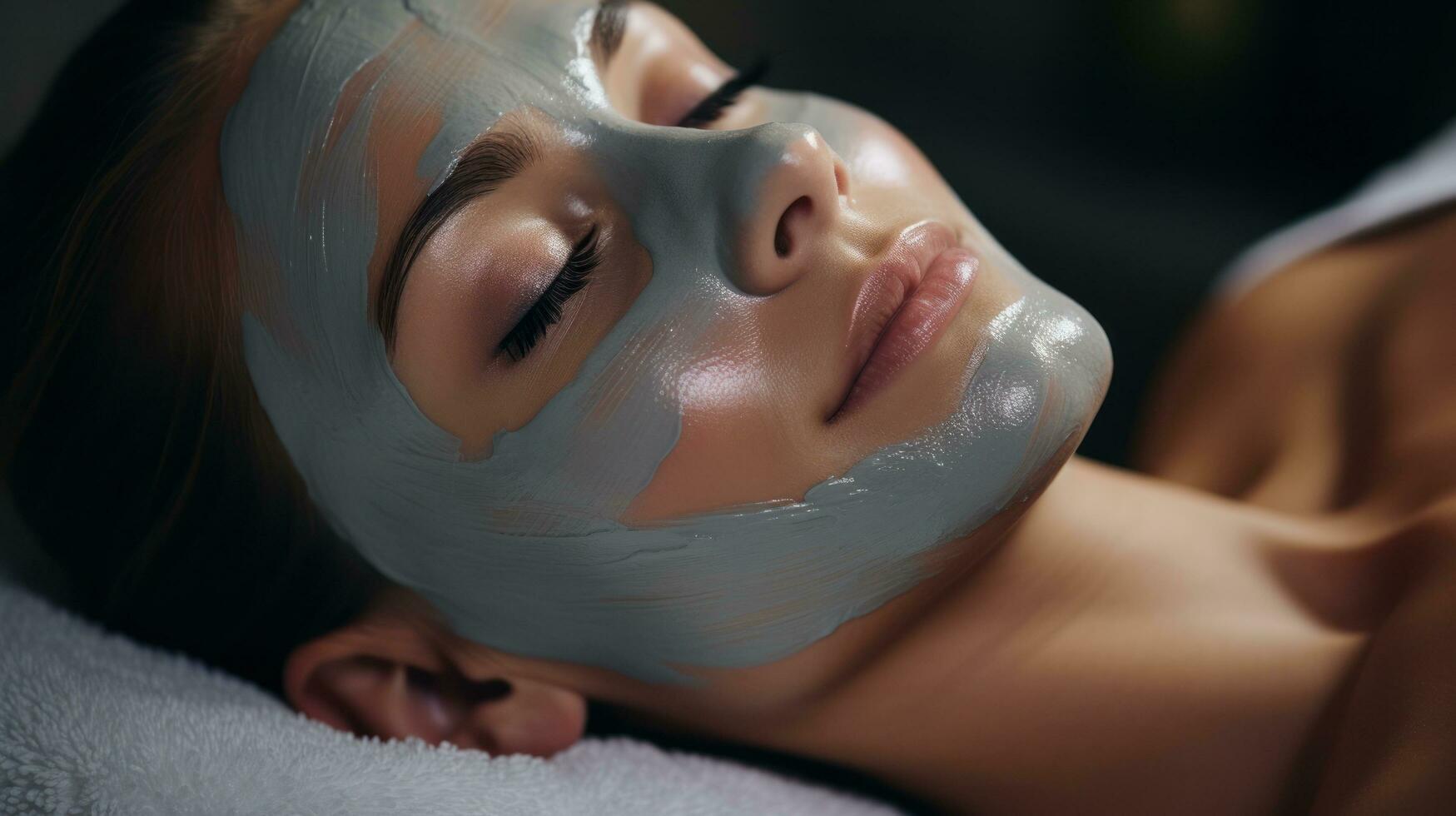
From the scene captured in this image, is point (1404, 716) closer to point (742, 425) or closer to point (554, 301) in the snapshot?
point (742, 425)

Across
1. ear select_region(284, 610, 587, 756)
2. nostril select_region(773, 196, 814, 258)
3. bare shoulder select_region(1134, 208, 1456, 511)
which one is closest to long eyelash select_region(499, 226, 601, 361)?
nostril select_region(773, 196, 814, 258)

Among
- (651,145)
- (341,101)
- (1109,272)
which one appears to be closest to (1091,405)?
(651,145)

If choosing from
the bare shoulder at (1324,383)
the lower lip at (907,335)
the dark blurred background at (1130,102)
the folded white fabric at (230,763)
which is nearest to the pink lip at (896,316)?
the lower lip at (907,335)

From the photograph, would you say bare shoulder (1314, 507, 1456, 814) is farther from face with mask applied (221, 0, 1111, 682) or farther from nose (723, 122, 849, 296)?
nose (723, 122, 849, 296)

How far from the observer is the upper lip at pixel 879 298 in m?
0.71

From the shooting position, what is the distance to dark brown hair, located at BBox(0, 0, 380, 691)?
0.76 metres

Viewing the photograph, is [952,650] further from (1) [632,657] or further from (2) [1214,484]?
(2) [1214,484]

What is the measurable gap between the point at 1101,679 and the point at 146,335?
71 cm

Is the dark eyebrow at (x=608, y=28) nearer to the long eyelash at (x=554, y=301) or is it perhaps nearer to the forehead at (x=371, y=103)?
the forehead at (x=371, y=103)

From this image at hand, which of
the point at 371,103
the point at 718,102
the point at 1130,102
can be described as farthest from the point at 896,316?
the point at 1130,102

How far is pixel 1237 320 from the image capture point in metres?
1.32

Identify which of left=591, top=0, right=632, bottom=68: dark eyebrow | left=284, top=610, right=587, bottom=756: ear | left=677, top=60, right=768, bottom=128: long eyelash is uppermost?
left=591, top=0, right=632, bottom=68: dark eyebrow

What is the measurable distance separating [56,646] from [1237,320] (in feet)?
4.06

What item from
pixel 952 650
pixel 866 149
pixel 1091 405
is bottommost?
pixel 952 650
